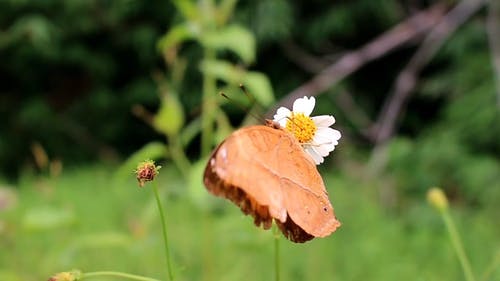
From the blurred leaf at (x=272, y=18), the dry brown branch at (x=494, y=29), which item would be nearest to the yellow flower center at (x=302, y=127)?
the dry brown branch at (x=494, y=29)

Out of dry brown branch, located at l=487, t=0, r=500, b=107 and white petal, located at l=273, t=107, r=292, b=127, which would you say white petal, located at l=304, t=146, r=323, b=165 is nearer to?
white petal, located at l=273, t=107, r=292, b=127

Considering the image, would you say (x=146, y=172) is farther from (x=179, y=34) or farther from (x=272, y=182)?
(x=179, y=34)

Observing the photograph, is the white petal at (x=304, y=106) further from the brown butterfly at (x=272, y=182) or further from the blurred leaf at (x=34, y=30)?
the blurred leaf at (x=34, y=30)

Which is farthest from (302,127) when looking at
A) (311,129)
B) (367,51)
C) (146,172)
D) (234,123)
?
(234,123)

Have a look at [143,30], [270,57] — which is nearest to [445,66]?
[270,57]

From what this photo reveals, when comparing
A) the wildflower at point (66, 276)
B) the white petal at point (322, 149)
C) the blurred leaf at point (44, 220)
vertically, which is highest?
the blurred leaf at point (44, 220)

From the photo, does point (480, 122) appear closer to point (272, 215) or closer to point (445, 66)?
point (445, 66)

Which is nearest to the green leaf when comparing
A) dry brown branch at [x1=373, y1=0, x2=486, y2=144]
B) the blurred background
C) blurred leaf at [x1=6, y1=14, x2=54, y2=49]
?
the blurred background
